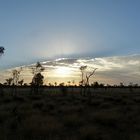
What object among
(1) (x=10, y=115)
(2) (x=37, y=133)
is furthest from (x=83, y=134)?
(1) (x=10, y=115)

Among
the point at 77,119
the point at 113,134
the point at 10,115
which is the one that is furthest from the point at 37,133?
the point at 10,115

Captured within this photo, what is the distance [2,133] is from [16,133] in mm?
824

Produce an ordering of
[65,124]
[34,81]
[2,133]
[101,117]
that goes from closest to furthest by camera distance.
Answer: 1. [2,133]
2. [65,124]
3. [101,117]
4. [34,81]

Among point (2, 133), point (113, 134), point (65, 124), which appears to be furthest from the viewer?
point (65, 124)

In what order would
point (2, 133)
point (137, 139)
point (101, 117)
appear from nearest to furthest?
point (137, 139) → point (2, 133) → point (101, 117)

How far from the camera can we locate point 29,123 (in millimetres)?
17688

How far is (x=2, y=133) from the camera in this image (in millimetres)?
15188

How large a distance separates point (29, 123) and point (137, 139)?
5.98 metres

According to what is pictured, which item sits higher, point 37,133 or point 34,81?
point 34,81

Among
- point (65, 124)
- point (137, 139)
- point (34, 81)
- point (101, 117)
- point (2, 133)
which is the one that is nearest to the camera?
point (137, 139)

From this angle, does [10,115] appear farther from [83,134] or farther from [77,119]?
[83,134]

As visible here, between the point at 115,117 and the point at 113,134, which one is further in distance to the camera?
the point at 115,117

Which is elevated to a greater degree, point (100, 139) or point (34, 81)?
point (34, 81)

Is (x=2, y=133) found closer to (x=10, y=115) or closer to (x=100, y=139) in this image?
(x=100, y=139)
